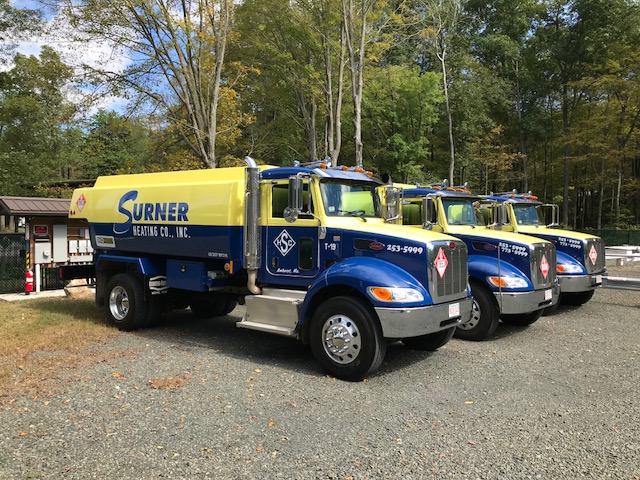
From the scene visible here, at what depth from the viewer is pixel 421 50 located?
33.1 metres

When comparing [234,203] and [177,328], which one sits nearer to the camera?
[234,203]

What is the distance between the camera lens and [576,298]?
11.6 m

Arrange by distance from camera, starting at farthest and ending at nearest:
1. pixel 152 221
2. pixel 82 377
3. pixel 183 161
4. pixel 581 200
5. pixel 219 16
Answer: pixel 581 200 < pixel 183 161 < pixel 219 16 < pixel 152 221 < pixel 82 377

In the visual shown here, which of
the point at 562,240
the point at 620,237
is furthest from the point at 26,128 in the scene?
the point at 620,237

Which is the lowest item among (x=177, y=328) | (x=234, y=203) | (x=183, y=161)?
(x=177, y=328)

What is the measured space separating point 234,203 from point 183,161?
1641 centimetres

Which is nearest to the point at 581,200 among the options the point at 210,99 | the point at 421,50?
the point at 421,50

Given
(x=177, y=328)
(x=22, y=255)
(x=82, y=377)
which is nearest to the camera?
(x=82, y=377)

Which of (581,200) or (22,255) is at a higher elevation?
(581,200)

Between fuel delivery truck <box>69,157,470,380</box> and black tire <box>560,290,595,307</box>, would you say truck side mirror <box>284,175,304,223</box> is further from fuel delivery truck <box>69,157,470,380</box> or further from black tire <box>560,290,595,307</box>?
black tire <box>560,290,595,307</box>

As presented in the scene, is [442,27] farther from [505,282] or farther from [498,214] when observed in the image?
[505,282]

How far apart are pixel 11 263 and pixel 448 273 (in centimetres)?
1193

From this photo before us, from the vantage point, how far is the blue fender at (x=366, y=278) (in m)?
5.86

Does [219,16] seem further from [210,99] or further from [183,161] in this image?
[183,161]
